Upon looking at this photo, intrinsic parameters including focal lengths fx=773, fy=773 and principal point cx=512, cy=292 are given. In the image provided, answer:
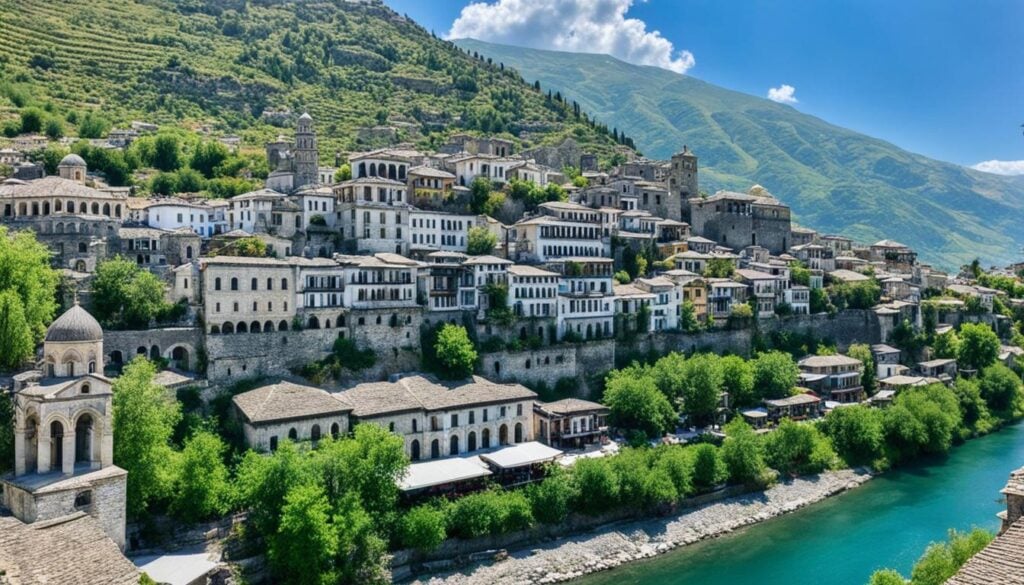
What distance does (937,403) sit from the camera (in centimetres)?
4212

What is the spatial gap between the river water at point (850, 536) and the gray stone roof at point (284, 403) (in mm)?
11252

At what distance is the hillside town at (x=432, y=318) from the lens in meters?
22.3

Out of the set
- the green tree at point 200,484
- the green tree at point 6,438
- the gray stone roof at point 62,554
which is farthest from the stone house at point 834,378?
the green tree at point 6,438


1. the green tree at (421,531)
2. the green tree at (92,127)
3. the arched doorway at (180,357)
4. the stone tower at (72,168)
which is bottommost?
the green tree at (421,531)

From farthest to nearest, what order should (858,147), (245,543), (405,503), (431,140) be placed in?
1. (858,147)
2. (431,140)
3. (405,503)
4. (245,543)

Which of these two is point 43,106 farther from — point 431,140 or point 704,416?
point 704,416

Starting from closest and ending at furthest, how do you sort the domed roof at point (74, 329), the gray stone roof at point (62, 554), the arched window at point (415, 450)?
the gray stone roof at point (62, 554)
the domed roof at point (74, 329)
the arched window at point (415, 450)

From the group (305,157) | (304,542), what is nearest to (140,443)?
(304,542)

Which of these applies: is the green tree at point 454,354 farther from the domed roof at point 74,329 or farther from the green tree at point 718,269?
the green tree at point 718,269

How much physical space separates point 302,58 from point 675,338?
62.8 m

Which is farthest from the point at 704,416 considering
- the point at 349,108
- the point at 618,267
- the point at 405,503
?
the point at 349,108

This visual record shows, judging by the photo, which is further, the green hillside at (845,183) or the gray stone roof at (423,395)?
the green hillside at (845,183)

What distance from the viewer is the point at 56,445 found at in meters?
21.4

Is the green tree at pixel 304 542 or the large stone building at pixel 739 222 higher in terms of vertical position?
the large stone building at pixel 739 222
